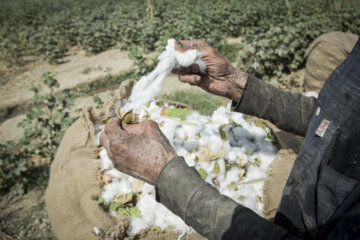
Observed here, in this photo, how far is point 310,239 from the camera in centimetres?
96

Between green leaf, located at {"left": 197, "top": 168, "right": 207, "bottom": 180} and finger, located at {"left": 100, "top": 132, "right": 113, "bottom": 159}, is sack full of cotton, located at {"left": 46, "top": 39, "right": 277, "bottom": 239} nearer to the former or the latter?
green leaf, located at {"left": 197, "top": 168, "right": 207, "bottom": 180}

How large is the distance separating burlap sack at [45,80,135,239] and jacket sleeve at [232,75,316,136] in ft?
3.93

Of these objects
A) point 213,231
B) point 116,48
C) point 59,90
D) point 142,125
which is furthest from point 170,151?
point 116,48

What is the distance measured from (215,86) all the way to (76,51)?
774cm

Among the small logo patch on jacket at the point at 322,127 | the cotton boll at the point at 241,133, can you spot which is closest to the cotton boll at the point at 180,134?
the cotton boll at the point at 241,133

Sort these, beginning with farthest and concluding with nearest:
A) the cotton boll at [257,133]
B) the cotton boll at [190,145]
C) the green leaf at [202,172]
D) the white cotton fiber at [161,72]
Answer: the cotton boll at [257,133]
the cotton boll at [190,145]
the green leaf at [202,172]
the white cotton fiber at [161,72]

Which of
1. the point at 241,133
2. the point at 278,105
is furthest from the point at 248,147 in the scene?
the point at 278,105

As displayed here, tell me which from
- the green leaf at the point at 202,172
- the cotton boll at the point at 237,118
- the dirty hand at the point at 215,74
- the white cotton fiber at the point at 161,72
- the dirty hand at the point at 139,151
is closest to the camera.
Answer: the dirty hand at the point at 139,151

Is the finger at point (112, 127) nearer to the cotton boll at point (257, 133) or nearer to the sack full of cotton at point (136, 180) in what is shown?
the sack full of cotton at point (136, 180)

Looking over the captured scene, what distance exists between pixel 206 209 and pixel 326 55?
14.8 feet

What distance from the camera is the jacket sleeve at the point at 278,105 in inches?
Answer: 63.5

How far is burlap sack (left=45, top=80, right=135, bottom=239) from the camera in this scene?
1.64 m

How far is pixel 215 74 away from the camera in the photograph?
5.77ft

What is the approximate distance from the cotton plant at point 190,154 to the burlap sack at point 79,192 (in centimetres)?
9
